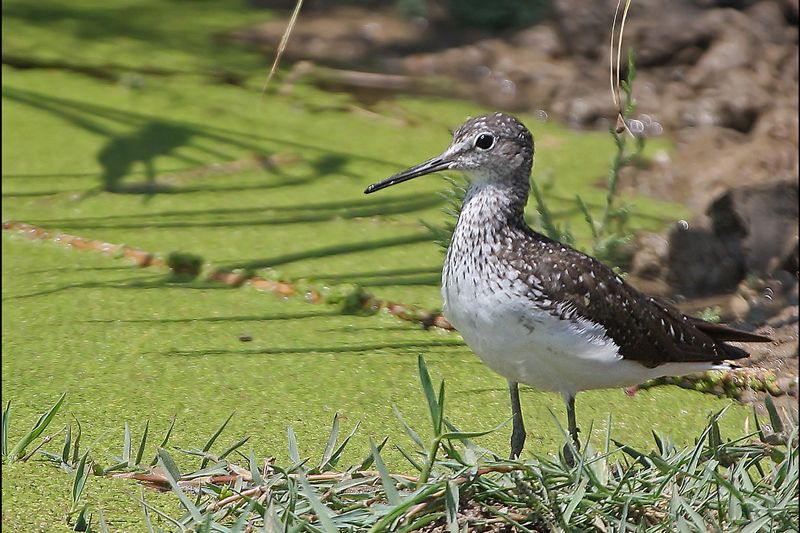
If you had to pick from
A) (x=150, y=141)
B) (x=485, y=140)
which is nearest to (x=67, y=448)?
(x=485, y=140)

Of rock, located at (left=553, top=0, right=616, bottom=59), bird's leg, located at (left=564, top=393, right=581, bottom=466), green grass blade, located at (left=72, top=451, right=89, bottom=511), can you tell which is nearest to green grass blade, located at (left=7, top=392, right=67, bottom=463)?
green grass blade, located at (left=72, top=451, right=89, bottom=511)

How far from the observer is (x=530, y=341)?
2889mm

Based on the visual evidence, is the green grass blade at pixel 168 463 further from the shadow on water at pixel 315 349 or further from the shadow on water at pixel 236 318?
the shadow on water at pixel 236 318

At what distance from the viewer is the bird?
114 inches

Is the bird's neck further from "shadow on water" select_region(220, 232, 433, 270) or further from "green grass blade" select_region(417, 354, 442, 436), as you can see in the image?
"shadow on water" select_region(220, 232, 433, 270)

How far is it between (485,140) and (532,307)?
1.95ft

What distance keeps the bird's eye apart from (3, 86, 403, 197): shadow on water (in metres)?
2.01

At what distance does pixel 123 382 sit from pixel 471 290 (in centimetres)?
114

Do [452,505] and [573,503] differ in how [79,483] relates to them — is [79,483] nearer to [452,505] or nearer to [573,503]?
[452,505]

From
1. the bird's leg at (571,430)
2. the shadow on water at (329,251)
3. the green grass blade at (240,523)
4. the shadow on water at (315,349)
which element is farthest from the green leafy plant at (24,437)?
the shadow on water at (329,251)

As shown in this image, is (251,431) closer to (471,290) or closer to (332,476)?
(332,476)

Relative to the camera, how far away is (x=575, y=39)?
6.98 m

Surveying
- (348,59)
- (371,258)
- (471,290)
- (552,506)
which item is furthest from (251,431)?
(348,59)

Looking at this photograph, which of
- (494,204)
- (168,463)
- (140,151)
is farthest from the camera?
(140,151)
